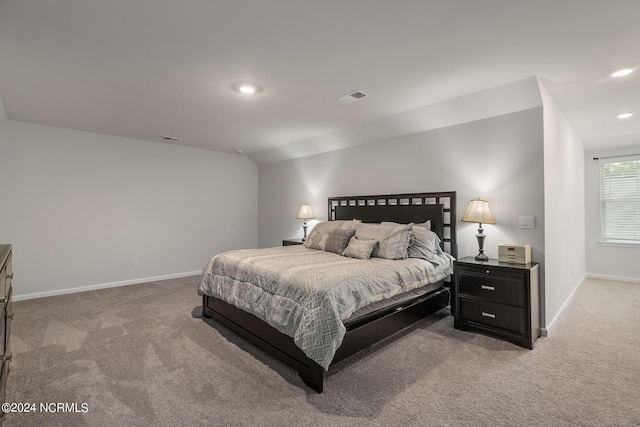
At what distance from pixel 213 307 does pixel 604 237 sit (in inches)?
252

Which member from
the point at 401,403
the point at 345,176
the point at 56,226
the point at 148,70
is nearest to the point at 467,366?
the point at 401,403

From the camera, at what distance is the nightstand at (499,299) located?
2.69m

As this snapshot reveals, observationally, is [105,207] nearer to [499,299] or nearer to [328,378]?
[328,378]

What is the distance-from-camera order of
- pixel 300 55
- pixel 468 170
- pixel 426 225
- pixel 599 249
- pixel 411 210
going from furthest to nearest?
pixel 599 249, pixel 411 210, pixel 426 225, pixel 468 170, pixel 300 55

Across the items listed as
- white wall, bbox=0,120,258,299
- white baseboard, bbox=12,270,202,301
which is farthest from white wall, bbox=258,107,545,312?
white baseboard, bbox=12,270,202,301

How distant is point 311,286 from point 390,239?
141 cm

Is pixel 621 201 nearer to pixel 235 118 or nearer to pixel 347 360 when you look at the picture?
pixel 347 360

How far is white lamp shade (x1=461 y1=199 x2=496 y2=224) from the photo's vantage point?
3150 mm

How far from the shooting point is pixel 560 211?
3.55m

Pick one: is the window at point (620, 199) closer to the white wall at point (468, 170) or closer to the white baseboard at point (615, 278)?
the white baseboard at point (615, 278)

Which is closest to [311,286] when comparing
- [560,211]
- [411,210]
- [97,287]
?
[411,210]

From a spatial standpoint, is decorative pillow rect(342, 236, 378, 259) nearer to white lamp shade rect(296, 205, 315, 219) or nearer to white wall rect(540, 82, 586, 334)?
white wall rect(540, 82, 586, 334)

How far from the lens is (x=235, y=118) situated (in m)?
3.96

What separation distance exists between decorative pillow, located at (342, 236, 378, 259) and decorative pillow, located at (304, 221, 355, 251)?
51cm
